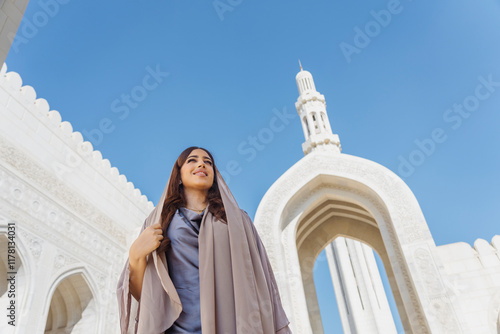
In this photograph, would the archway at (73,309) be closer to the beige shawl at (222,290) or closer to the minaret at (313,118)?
the minaret at (313,118)

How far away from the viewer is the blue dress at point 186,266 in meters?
0.93

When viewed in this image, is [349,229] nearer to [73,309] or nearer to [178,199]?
[73,309]

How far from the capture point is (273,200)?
6.38 meters

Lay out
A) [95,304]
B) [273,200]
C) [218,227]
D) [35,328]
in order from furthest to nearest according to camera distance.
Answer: [273,200] → [95,304] → [35,328] → [218,227]

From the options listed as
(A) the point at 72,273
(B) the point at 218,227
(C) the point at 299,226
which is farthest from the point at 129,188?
(B) the point at 218,227

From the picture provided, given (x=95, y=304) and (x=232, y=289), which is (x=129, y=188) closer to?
(x=95, y=304)

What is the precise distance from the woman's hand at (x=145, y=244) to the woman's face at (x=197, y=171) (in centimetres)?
24

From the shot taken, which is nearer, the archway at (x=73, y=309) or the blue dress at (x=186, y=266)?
the blue dress at (x=186, y=266)

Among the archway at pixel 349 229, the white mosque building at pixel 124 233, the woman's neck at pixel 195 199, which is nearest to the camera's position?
the woman's neck at pixel 195 199

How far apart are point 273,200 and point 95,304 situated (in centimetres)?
334

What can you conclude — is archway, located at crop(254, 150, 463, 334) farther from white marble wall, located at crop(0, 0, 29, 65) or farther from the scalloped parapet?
white marble wall, located at crop(0, 0, 29, 65)

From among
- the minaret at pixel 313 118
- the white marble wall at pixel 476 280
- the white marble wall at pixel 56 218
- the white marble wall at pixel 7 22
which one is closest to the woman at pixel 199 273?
the white marble wall at pixel 7 22

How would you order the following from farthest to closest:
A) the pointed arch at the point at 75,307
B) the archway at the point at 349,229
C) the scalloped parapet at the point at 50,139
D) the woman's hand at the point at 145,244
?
the pointed arch at the point at 75,307, the scalloped parapet at the point at 50,139, the archway at the point at 349,229, the woman's hand at the point at 145,244

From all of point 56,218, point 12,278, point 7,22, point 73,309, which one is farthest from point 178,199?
point 73,309
